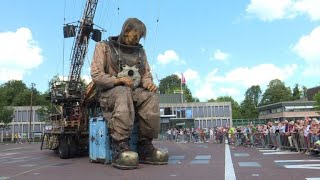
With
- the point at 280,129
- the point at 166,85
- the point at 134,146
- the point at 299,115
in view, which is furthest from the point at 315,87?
the point at 134,146

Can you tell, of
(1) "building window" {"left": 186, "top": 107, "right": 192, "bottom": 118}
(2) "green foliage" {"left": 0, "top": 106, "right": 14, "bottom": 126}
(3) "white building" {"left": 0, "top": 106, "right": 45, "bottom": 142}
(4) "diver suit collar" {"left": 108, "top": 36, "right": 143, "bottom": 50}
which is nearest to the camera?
(4) "diver suit collar" {"left": 108, "top": 36, "right": 143, "bottom": 50}

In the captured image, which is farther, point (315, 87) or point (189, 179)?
point (315, 87)

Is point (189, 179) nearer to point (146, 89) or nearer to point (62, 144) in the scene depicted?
point (146, 89)

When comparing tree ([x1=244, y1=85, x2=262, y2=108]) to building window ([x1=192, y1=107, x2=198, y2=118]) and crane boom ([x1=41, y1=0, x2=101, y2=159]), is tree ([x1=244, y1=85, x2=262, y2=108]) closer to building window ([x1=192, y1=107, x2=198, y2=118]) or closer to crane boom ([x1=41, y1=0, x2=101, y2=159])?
building window ([x1=192, y1=107, x2=198, y2=118])

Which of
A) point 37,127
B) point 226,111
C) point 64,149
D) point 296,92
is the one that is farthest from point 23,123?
point 296,92

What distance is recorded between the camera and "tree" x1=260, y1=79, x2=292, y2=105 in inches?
5866

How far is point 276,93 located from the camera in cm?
15088

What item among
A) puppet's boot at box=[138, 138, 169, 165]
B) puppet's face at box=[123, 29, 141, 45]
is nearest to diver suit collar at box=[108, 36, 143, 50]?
puppet's face at box=[123, 29, 141, 45]

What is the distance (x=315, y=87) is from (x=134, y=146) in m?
126

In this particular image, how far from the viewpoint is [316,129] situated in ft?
63.6

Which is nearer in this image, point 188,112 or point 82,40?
point 82,40

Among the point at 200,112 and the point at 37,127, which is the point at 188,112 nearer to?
the point at 200,112

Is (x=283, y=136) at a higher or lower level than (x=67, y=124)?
lower

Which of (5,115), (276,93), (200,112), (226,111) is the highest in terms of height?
(276,93)
